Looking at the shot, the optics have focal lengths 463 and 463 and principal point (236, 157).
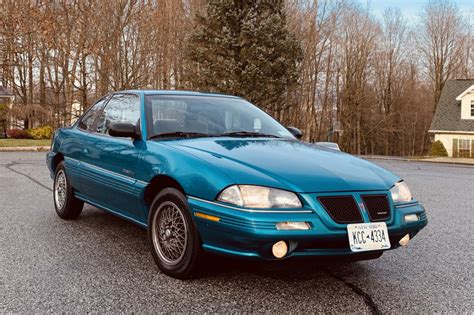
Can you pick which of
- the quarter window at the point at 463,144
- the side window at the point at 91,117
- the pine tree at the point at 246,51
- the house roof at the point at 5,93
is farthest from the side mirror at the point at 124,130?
the house roof at the point at 5,93

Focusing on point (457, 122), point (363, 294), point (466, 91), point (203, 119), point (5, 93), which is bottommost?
point (363, 294)

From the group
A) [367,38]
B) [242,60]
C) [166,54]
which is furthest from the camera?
[367,38]

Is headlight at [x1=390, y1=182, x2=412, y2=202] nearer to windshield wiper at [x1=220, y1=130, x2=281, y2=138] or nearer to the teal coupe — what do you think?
the teal coupe

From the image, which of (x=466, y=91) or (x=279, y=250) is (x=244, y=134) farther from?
(x=466, y=91)

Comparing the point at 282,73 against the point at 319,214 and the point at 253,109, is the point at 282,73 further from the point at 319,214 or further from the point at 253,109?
the point at 319,214

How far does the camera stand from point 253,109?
498 centimetres

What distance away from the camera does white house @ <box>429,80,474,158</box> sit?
32.6 meters

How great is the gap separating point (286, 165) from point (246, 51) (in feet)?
80.4

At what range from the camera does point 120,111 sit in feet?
15.8

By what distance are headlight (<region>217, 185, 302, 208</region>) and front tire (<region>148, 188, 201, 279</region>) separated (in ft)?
1.40

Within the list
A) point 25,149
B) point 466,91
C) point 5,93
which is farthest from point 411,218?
point 5,93

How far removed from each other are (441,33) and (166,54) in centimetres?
2825

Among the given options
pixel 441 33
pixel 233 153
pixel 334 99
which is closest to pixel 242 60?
pixel 334 99

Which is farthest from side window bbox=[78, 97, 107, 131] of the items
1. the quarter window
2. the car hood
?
the quarter window
